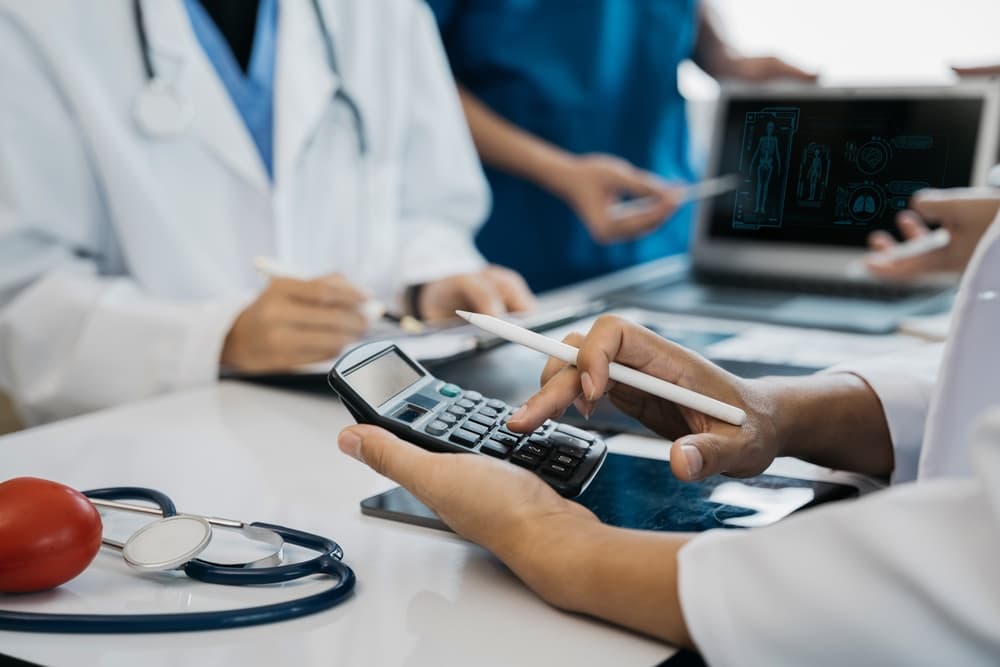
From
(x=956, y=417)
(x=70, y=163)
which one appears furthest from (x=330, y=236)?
(x=956, y=417)

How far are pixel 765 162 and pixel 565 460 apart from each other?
544 mm

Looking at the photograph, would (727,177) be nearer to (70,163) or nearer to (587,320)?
(587,320)

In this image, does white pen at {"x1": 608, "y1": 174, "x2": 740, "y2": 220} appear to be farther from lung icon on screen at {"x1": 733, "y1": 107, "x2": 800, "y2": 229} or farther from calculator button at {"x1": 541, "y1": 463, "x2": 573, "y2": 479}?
calculator button at {"x1": 541, "y1": 463, "x2": 573, "y2": 479}

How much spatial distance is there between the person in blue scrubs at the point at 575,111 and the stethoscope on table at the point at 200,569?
109cm

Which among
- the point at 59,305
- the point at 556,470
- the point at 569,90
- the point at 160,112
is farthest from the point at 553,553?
the point at 569,90

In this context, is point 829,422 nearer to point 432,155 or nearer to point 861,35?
point 432,155

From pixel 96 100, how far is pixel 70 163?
2.8 inches

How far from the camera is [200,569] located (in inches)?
19.9

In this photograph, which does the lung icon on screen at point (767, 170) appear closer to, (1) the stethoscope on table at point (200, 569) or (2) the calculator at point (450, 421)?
(2) the calculator at point (450, 421)

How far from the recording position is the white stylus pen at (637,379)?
21.9 inches

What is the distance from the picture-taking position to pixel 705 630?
42 cm

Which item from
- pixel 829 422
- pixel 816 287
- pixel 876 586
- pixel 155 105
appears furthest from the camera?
pixel 816 287

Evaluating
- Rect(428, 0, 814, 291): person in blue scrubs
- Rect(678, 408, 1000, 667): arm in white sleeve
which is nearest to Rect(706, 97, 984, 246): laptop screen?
Rect(428, 0, 814, 291): person in blue scrubs

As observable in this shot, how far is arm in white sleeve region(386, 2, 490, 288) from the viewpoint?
1.39m
